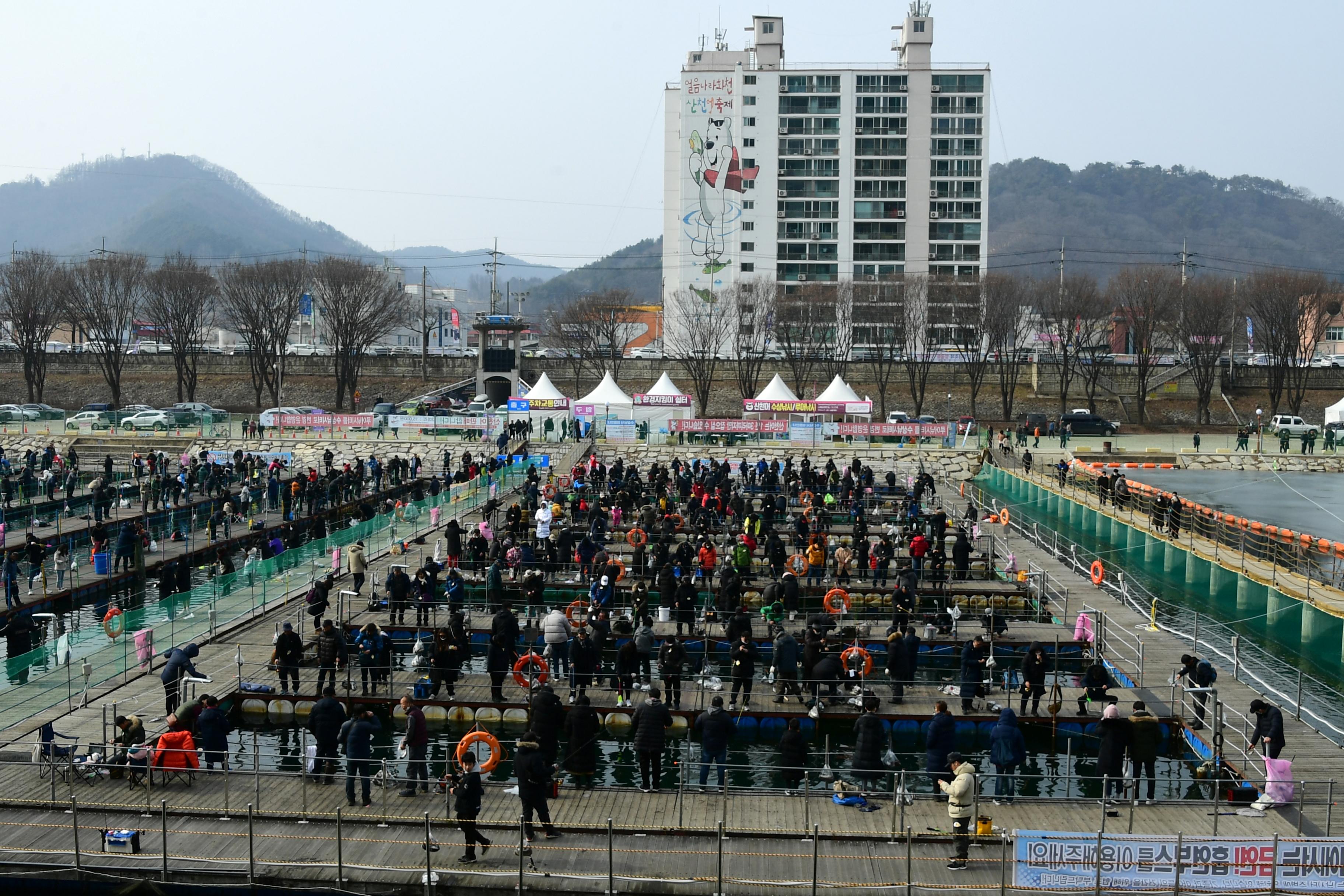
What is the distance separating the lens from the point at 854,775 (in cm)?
1554

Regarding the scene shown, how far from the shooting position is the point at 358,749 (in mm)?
13391

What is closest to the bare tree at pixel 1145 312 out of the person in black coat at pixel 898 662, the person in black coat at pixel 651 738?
the person in black coat at pixel 898 662

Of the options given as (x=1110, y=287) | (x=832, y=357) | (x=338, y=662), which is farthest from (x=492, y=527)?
(x=1110, y=287)

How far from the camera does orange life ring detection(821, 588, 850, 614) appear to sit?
75.5 ft

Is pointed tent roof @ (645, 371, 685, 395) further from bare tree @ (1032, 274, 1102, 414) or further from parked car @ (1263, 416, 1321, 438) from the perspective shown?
parked car @ (1263, 416, 1321, 438)

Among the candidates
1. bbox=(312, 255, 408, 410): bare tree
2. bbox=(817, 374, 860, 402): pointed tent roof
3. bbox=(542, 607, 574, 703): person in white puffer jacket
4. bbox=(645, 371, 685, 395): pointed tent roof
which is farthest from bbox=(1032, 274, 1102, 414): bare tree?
bbox=(542, 607, 574, 703): person in white puffer jacket

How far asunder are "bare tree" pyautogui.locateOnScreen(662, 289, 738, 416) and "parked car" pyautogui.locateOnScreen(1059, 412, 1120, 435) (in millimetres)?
21678

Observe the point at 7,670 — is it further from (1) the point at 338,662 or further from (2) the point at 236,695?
(1) the point at 338,662

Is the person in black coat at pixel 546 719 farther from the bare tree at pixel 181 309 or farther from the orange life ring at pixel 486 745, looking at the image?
the bare tree at pixel 181 309

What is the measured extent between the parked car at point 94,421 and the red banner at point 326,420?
9628 millimetres

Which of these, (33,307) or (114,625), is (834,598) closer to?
(114,625)

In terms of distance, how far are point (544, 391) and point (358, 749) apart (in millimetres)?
42221

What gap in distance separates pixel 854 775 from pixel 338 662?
8713mm

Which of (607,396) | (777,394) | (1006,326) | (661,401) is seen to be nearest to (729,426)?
(777,394)
